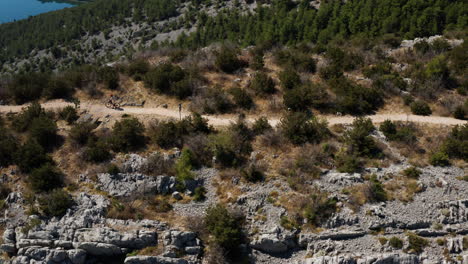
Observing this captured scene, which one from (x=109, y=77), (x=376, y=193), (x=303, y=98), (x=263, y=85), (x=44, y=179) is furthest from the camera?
(x=109, y=77)

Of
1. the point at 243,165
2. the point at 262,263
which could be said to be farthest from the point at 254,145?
the point at 262,263

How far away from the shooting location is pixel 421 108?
3062 centimetres

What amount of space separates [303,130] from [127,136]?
1537 centimetres

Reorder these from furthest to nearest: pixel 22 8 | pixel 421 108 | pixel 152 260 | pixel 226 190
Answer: pixel 22 8
pixel 421 108
pixel 226 190
pixel 152 260

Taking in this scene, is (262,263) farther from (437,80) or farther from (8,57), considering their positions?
(8,57)

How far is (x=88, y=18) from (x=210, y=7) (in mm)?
53441

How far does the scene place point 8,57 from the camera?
11556cm

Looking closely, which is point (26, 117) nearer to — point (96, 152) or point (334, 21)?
point (96, 152)

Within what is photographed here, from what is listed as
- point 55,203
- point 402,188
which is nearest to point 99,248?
point 55,203

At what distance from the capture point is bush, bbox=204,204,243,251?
2123cm

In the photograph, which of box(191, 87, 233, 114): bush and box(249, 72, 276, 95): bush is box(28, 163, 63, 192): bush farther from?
box(249, 72, 276, 95): bush

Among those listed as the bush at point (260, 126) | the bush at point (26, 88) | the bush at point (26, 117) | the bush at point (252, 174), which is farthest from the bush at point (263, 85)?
the bush at point (26, 88)

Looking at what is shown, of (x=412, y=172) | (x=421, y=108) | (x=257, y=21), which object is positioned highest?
(x=257, y=21)

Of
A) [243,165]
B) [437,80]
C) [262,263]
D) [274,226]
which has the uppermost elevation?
[437,80]
